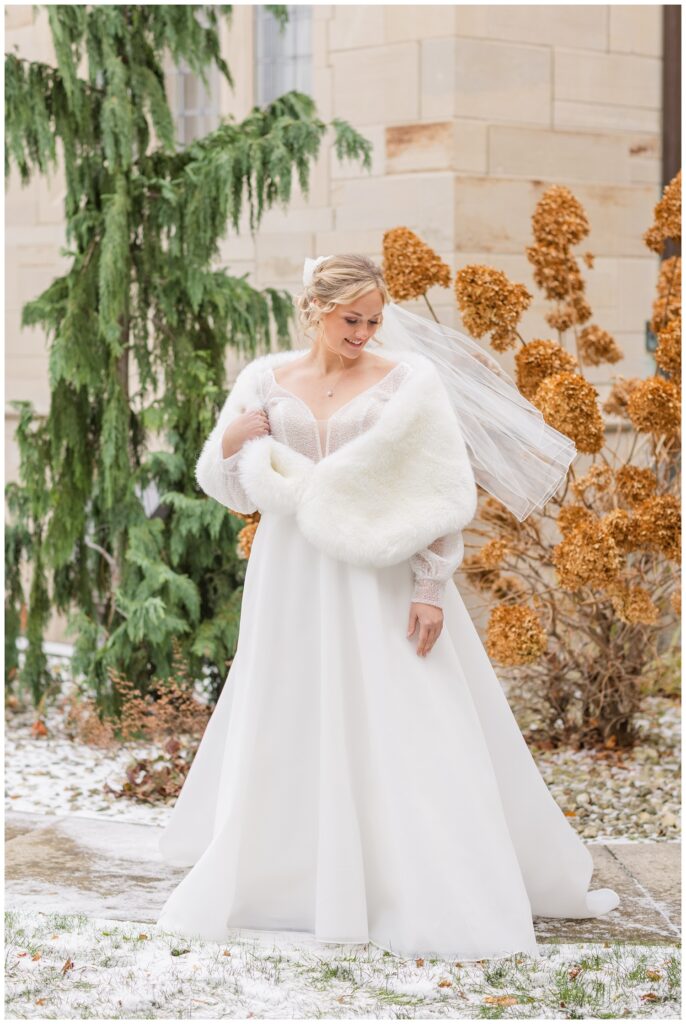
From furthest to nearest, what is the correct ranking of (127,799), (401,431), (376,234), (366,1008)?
(376,234) → (127,799) → (401,431) → (366,1008)

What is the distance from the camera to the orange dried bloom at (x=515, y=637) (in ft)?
18.3

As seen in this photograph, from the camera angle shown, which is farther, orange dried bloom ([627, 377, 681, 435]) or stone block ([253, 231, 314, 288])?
stone block ([253, 231, 314, 288])

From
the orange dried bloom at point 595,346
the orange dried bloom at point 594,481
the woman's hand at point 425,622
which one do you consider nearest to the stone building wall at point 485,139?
the orange dried bloom at point 595,346

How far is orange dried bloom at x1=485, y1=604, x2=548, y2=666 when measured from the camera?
220 inches

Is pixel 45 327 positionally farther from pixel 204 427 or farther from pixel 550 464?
pixel 550 464

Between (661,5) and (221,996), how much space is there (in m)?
6.35

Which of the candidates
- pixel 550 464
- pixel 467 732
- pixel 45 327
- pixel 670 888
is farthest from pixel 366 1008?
pixel 45 327

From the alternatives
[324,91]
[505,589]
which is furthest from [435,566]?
[324,91]

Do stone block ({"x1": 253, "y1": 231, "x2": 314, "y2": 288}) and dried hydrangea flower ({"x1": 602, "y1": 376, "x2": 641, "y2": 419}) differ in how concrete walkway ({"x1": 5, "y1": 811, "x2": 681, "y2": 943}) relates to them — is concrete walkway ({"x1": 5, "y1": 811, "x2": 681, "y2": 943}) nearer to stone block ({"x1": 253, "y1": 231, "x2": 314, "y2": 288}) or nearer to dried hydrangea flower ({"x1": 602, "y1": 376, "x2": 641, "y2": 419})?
dried hydrangea flower ({"x1": 602, "y1": 376, "x2": 641, "y2": 419})

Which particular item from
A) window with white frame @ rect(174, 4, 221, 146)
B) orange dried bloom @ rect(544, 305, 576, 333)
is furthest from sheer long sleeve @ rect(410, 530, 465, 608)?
window with white frame @ rect(174, 4, 221, 146)

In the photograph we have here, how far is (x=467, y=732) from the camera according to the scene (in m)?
4.00

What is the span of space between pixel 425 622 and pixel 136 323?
137 inches

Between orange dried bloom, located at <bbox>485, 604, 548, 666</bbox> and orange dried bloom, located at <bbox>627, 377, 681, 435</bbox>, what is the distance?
35.7 inches

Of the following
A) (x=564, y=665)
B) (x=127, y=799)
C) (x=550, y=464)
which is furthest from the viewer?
(x=564, y=665)
